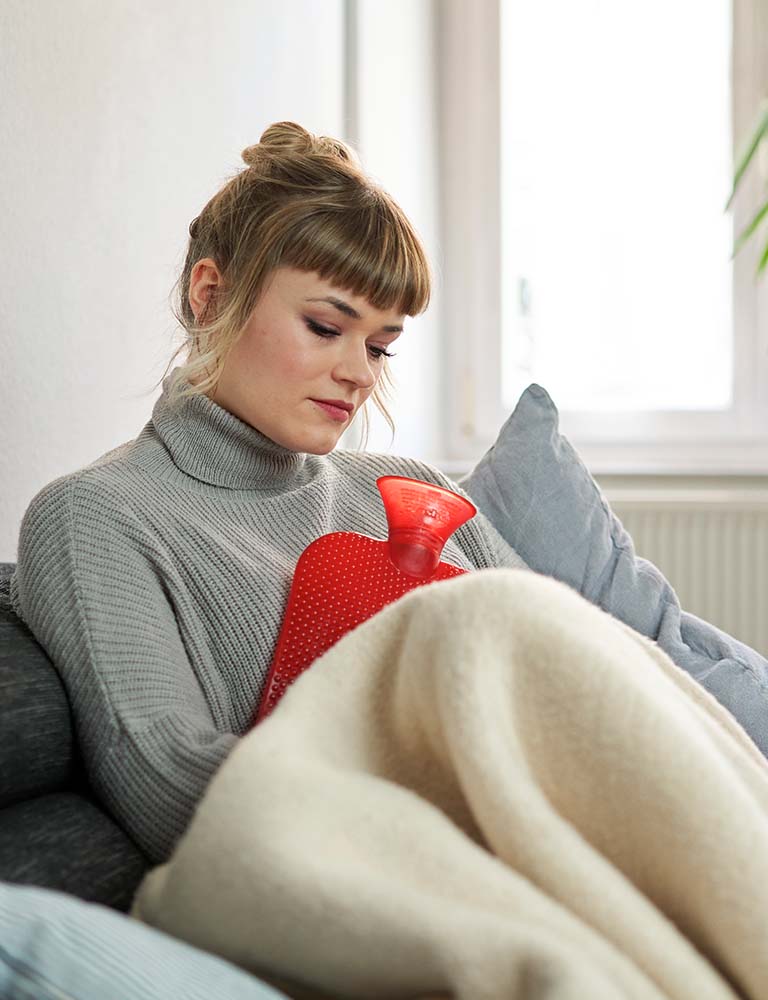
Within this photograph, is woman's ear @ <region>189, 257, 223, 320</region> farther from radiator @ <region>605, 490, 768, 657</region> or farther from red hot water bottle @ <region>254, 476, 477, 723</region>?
radiator @ <region>605, 490, 768, 657</region>

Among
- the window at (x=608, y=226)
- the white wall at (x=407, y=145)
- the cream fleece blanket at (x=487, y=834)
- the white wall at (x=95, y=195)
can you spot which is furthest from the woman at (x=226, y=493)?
Answer: the window at (x=608, y=226)

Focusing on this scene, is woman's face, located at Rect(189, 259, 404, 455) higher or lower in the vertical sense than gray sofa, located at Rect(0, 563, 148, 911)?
higher

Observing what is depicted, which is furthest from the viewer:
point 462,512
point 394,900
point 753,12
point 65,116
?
point 753,12

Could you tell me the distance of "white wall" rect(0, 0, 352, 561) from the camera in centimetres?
132

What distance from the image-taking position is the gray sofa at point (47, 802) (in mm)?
748

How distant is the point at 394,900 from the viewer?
0.54m

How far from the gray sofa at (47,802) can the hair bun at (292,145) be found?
64 cm

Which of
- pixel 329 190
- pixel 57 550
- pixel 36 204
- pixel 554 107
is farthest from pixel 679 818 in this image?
pixel 554 107

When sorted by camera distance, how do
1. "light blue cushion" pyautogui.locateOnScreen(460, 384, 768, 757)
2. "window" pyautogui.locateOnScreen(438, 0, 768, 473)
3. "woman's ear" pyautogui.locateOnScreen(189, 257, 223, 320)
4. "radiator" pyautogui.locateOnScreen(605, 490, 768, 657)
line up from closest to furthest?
"woman's ear" pyautogui.locateOnScreen(189, 257, 223, 320), "light blue cushion" pyautogui.locateOnScreen(460, 384, 768, 757), "radiator" pyautogui.locateOnScreen(605, 490, 768, 657), "window" pyautogui.locateOnScreen(438, 0, 768, 473)

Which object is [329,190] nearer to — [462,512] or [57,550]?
[462,512]

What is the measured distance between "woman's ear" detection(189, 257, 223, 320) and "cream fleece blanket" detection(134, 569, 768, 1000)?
756mm

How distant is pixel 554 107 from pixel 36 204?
246cm

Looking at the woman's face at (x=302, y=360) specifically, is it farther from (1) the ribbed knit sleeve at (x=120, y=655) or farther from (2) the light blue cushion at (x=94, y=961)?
(2) the light blue cushion at (x=94, y=961)

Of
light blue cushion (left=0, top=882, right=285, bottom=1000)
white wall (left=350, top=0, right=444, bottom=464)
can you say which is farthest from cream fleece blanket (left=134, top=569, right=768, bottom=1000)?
white wall (left=350, top=0, right=444, bottom=464)
